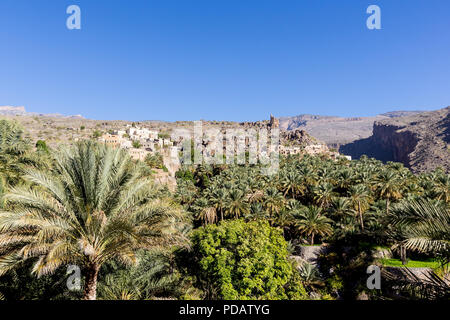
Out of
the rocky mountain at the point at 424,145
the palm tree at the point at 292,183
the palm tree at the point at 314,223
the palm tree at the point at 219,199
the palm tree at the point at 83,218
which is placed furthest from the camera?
the rocky mountain at the point at 424,145

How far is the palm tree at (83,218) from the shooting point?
675 cm

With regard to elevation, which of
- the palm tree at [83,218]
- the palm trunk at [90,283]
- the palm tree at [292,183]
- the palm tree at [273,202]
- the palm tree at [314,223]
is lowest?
the palm tree at [314,223]

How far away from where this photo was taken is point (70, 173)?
7742 mm

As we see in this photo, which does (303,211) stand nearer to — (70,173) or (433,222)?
(433,222)

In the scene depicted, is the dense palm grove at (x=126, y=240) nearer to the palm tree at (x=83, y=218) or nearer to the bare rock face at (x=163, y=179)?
the palm tree at (x=83, y=218)

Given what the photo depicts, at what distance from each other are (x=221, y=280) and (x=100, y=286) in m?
5.61

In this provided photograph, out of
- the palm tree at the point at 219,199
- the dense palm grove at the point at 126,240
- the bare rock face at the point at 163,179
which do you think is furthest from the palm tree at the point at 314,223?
the bare rock face at the point at 163,179

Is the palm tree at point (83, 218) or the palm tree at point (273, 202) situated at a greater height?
the palm tree at point (83, 218)

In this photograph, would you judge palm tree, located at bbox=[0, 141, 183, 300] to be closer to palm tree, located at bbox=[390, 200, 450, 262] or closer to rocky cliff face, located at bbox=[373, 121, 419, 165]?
palm tree, located at bbox=[390, 200, 450, 262]

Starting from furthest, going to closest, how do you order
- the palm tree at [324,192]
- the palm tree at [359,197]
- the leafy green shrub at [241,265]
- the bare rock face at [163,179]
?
1. the bare rock face at [163,179]
2. the palm tree at [324,192]
3. the palm tree at [359,197]
4. the leafy green shrub at [241,265]

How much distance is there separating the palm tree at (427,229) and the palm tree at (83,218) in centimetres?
646

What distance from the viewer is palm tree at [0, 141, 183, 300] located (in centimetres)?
675
